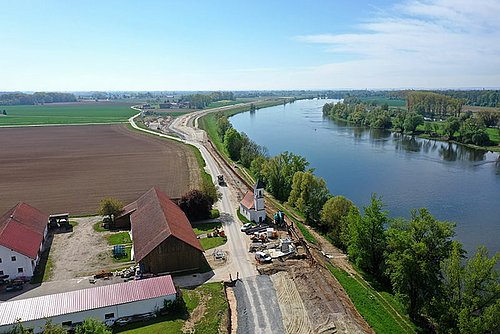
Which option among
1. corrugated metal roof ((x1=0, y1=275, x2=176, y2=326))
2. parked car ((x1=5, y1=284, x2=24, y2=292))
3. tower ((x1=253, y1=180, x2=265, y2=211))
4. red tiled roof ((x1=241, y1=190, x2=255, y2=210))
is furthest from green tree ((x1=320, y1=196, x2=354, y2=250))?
parked car ((x1=5, y1=284, x2=24, y2=292))

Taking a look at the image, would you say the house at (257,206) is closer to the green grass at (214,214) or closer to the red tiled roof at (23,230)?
the green grass at (214,214)

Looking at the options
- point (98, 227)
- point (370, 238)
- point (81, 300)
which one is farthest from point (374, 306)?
point (98, 227)

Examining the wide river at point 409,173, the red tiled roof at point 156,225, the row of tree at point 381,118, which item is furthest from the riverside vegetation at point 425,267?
the row of tree at point 381,118

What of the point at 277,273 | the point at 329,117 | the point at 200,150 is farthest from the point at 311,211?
the point at 329,117

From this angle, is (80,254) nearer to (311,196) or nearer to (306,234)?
(306,234)

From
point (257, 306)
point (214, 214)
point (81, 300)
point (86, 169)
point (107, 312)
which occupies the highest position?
point (81, 300)

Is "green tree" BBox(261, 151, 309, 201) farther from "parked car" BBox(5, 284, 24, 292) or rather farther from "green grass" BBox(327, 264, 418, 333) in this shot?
"parked car" BBox(5, 284, 24, 292)
